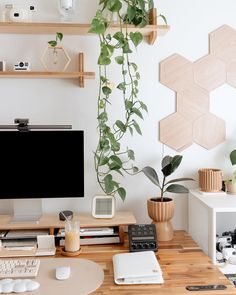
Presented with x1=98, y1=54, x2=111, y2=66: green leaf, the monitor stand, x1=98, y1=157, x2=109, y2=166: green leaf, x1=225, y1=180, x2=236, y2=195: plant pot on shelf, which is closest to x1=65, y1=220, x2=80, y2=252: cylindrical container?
the monitor stand

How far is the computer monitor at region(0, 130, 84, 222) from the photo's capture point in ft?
7.14

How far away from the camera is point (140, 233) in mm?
2082

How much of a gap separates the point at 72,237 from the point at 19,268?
0.32 meters

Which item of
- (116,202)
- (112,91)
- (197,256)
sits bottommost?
(197,256)

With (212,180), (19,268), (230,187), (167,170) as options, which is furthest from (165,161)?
(19,268)

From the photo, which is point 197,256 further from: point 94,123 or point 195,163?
point 94,123

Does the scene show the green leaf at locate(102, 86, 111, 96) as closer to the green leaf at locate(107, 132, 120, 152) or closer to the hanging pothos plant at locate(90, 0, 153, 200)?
the hanging pothos plant at locate(90, 0, 153, 200)

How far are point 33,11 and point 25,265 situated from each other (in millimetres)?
1430

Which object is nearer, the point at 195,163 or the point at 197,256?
the point at 197,256

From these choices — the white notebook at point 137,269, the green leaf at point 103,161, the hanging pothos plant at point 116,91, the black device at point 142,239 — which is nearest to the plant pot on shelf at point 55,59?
the hanging pothos plant at point 116,91

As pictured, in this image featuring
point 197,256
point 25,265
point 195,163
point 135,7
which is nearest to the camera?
point 25,265

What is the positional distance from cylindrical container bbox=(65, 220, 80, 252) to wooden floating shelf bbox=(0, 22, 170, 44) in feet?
3.44

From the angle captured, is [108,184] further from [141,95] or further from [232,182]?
[232,182]

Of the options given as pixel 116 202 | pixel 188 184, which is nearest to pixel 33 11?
pixel 116 202
